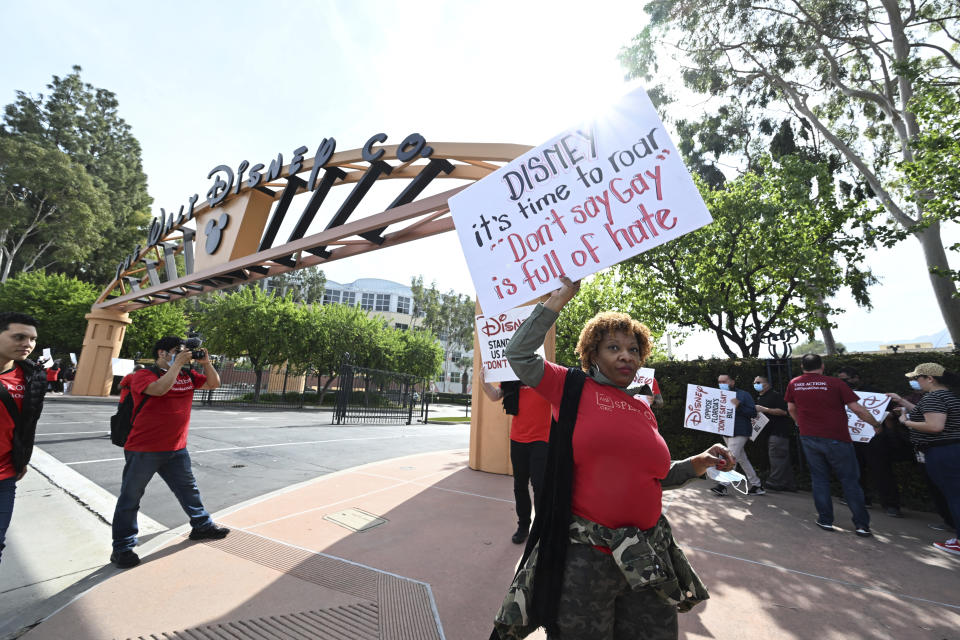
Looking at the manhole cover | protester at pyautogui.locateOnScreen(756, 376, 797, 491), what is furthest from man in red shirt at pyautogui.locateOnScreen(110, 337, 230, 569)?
protester at pyautogui.locateOnScreen(756, 376, 797, 491)

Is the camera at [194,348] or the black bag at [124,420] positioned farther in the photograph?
the camera at [194,348]

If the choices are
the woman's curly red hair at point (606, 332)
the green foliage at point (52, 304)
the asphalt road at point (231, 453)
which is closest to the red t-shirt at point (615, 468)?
the woman's curly red hair at point (606, 332)

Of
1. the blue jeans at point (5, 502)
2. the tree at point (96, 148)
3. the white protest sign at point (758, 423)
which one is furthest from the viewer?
the tree at point (96, 148)

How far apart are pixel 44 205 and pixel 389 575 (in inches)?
1499

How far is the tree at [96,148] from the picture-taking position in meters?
29.2

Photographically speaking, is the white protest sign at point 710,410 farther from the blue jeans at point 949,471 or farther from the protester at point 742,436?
the blue jeans at point 949,471

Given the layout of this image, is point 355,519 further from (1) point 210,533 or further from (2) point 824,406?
(2) point 824,406

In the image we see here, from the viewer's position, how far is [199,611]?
262 centimetres

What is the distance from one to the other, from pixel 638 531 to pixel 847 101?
22.7 m

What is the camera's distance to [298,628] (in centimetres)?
249

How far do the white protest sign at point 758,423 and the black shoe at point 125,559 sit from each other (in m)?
8.10

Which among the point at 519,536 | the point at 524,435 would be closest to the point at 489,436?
the point at 519,536

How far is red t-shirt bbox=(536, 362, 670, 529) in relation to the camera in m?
1.61

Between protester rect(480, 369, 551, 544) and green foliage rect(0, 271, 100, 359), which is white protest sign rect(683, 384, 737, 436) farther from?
green foliage rect(0, 271, 100, 359)
